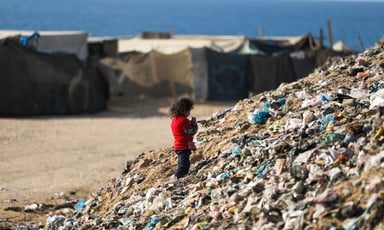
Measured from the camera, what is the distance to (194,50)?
82.9 feet

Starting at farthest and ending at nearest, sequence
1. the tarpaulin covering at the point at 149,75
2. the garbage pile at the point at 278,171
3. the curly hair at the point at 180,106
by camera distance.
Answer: the tarpaulin covering at the point at 149,75, the curly hair at the point at 180,106, the garbage pile at the point at 278,171

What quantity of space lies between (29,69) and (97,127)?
2.44 m

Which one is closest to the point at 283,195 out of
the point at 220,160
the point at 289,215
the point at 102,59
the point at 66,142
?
the point at 289,215

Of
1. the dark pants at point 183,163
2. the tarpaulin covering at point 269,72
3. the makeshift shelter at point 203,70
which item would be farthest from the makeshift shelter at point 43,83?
the dark pants at point 183,163

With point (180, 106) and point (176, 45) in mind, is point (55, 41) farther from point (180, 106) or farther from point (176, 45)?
point (180, 106)

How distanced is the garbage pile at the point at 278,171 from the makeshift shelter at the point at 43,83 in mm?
10408

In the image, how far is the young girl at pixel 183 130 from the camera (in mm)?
10086

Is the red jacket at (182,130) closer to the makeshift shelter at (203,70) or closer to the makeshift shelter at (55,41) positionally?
the makeshift shelter at (55,41)

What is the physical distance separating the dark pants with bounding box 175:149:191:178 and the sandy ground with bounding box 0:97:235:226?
274 centimetres

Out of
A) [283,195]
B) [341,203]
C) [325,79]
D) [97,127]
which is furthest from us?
[97,127]

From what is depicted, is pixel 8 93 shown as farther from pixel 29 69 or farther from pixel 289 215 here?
pixel 289 215

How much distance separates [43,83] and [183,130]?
12.7 meters

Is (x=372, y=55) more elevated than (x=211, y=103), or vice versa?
(x=372, y=55)

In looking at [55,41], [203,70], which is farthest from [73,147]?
[203,70]
